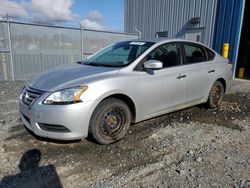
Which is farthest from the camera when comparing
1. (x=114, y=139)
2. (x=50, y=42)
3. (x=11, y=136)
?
(x=50, y=42)

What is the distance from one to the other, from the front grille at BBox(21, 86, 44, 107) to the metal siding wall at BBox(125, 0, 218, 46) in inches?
365

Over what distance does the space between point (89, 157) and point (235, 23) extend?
9.02 meters

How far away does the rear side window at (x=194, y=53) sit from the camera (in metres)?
4.54

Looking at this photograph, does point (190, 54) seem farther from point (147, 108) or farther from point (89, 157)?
point (89, 157)

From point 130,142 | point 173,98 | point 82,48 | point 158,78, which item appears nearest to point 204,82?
point 173,98

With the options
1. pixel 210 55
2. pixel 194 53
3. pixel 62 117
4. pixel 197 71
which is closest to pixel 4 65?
pixel 62 117

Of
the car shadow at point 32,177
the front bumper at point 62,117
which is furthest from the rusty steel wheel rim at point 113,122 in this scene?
the car shadow at point 32,177

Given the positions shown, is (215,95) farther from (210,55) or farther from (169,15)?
(169,15)

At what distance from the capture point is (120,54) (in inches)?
168

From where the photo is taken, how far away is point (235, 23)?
9539mm

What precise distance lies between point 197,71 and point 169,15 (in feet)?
28.0

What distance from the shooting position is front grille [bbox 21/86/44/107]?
3188mm

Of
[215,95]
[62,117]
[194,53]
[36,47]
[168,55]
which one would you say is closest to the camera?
[62,117]

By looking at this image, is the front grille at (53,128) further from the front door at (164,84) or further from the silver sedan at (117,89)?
the front door at (164,84)
